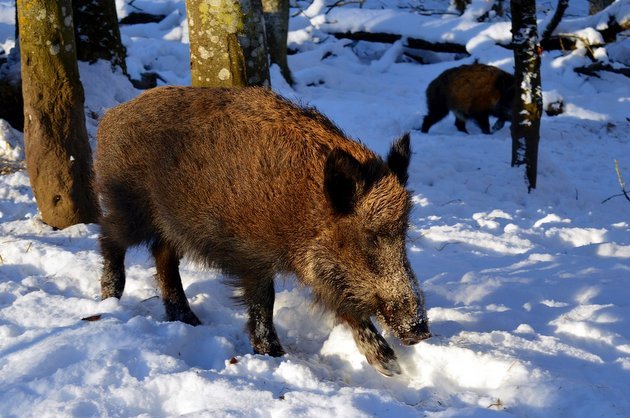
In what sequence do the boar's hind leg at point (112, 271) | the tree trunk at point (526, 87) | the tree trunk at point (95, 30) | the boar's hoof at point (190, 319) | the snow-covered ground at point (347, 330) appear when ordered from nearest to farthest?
1. the snow-covered ground at point (347, 330)
2. the boar's hoof at point (190, 319)
3. the boar's hind leg at point (112, 271)
4. the tree trunk at point (95, 30)
5. the tree trunk at point (526, 87)

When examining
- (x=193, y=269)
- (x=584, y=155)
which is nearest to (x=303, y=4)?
(x=584, y=155)

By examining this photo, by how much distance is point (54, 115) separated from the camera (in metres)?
5.37

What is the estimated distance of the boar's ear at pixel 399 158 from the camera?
141 inches

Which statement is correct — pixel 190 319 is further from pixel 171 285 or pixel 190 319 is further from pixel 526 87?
pixel 526 87

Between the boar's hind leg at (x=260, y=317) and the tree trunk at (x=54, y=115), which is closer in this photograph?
the boar's hind leg at (x=260, y=317)

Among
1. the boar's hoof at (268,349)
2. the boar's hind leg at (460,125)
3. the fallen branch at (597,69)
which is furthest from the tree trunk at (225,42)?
the fallen branch at (597,69)

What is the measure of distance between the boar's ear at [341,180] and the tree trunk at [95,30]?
5.39 m

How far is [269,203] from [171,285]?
101 cm

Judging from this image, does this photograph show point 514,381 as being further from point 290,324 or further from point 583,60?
point 583,60

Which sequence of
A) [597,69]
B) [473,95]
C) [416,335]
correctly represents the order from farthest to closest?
1. [597,69]
2. [473,95]
3. [416,335]

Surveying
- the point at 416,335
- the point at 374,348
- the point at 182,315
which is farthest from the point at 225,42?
the point at 416,335

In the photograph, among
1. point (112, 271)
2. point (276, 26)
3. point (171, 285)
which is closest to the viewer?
point (171, 285)

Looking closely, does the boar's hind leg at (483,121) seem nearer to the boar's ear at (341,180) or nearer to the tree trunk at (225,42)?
the tree trunk at (225,42)

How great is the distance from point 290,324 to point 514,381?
1.42m
